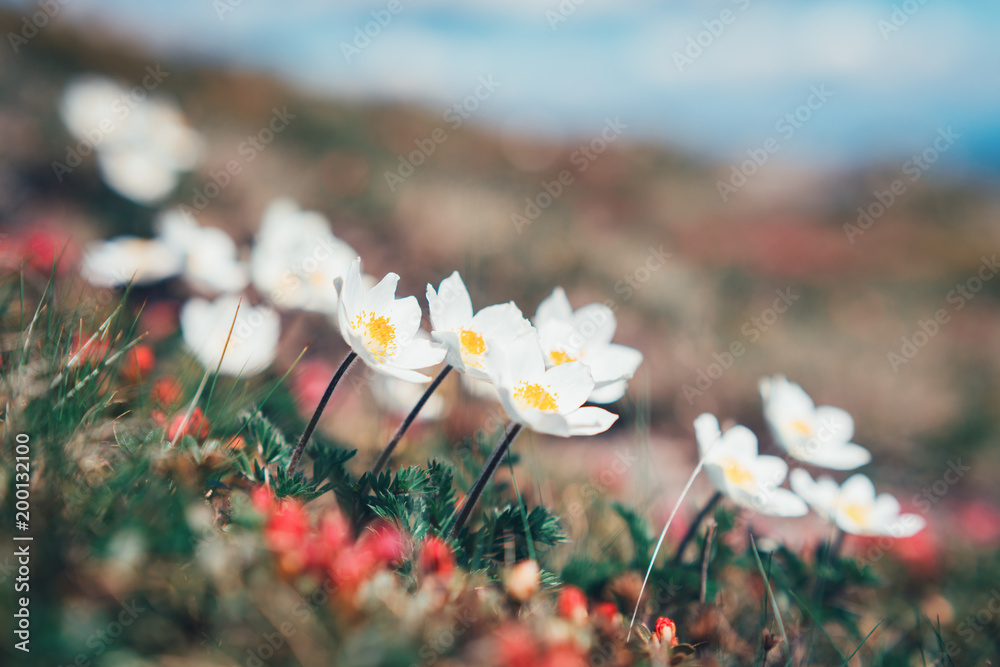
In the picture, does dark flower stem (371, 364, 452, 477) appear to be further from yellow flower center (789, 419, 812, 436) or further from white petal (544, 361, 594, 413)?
yellow flower center (789, 419, 812, 436)

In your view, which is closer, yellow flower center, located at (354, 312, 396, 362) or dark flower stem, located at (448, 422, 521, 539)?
dark flower stem, located at (448, 422, 521, 539)

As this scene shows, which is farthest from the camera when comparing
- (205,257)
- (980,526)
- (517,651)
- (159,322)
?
(980,526)

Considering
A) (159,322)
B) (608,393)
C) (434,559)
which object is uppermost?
(608,393)

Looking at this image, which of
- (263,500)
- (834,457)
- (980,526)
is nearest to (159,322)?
(263,500)

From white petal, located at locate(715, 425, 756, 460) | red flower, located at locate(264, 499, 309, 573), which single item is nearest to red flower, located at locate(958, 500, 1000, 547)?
white petal, located at locate(715, 425, 756, 460)

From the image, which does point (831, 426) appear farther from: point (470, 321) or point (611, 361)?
point (470, 321)

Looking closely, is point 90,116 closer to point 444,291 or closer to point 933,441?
point 444,291

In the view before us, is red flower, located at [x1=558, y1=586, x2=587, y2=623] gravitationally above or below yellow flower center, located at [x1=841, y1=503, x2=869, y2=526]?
above

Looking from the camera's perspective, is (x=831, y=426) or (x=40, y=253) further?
(x=40, y=253)
